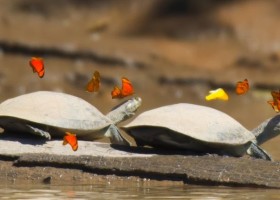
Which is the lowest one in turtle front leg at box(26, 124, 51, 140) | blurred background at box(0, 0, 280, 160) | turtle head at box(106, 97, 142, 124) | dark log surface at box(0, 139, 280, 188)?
dark log surface at box(0, 139, 280, 188)

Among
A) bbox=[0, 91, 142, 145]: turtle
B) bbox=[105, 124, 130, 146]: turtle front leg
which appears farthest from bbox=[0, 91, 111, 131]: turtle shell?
bbox=[105, 124, 130, 146]: turtle front leg

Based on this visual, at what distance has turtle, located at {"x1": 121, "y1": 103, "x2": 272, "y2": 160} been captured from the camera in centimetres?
746

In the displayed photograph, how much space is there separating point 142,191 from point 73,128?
99cm

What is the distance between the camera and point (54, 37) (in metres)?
19.2

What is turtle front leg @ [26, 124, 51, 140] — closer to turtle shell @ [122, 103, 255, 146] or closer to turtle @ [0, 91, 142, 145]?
turtle @ [0, 91, 142, 145]

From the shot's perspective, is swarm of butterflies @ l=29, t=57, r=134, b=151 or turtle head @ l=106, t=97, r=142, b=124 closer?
swarm of butterflies @ l=29, t=57, r=134, b=151

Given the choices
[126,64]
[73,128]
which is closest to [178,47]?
[126,64]

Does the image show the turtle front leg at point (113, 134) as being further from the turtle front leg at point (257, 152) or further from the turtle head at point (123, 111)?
the turtle front leg at point (257, 152)

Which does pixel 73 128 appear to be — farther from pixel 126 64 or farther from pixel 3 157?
pixel 126 64

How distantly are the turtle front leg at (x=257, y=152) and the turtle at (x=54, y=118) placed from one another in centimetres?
106

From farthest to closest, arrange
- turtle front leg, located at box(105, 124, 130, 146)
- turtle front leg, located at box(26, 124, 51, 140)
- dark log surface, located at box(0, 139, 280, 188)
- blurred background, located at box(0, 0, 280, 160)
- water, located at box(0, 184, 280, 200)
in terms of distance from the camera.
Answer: blurred background, located at box(0, 0, 280, 160), turtle front leg, located at box(105, 124, 130, 146), turtle front leg, located at box(26, 124, 51, 140), dark log surface, located at box(0, 139, 280, 188), water, located at box(0, 184, 280, 200)

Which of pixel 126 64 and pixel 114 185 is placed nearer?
pixel 114 185

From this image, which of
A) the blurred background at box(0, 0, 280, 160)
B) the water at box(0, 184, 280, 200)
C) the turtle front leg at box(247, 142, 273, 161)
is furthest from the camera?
the blurred background at box(0, 0, 280, 160)

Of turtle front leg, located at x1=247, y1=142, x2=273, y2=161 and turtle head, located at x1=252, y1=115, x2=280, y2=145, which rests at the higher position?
turtle head, located at x1=252, y1=115, x2=280, y2=145
